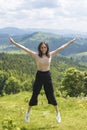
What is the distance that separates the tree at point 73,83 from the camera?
3664 inches

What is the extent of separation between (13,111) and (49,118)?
2.76 meters

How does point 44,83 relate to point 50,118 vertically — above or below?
above

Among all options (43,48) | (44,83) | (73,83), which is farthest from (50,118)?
(73,83)

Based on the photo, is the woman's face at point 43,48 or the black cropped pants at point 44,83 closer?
the woman's face at point 43,48

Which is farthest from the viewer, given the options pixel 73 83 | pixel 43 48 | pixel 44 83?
pixel 73 83

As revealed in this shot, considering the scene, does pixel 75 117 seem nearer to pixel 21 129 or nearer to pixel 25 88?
pixel 21 129

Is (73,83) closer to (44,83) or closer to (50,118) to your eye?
(50,118)

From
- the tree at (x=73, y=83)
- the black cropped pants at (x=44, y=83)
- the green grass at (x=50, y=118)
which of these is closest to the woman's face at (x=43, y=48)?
the black cropped pants at (x=44, y=83)

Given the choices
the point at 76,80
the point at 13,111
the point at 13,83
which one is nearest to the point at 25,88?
the point at 13,83

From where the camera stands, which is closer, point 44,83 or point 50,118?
point 44,83

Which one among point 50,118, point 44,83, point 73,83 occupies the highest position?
point 44,83

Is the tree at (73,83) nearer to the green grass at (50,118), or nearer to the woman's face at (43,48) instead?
the green grass at (50,118)

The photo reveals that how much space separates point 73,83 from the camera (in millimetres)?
94562

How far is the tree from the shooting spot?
93.1 m
